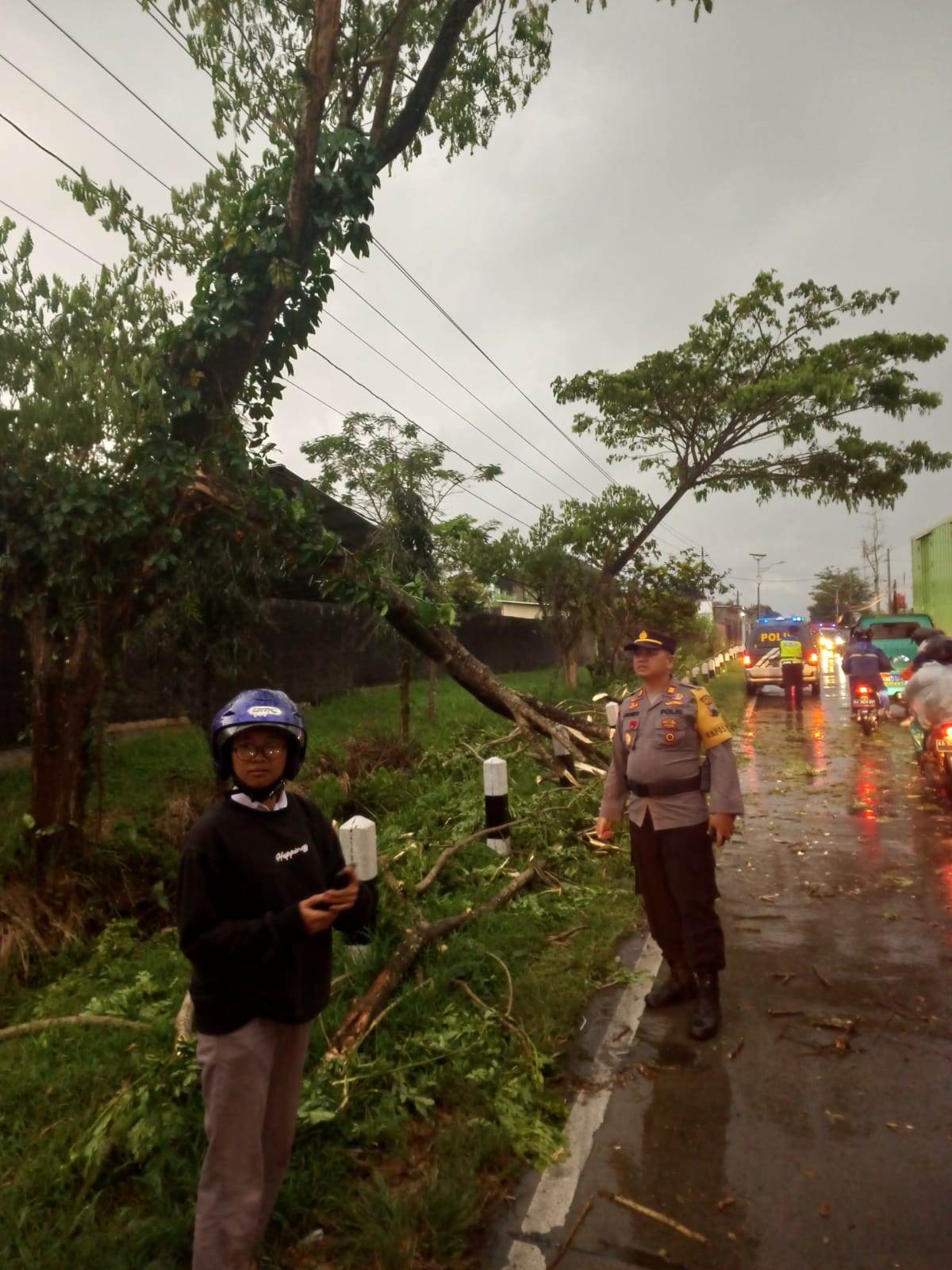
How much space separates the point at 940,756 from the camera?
29.6 ft

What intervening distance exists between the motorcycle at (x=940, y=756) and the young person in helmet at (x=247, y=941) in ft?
25.9

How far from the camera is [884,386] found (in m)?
19.1

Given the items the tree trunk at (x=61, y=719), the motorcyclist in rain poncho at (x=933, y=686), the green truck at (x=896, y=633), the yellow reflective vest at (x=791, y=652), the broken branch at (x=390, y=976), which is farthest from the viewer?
the yellow reflective vest at (x=791, y=652)

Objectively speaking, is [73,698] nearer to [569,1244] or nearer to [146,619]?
[146,619]

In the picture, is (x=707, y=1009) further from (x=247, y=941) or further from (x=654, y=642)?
(x=247, y=941)

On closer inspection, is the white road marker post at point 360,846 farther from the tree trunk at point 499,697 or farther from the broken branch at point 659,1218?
the tree trunk at point 499,697

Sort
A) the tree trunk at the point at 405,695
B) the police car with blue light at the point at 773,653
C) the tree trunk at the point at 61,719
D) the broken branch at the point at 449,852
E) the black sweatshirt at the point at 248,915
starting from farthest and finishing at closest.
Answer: the police car with blue light at the point at 773,653
the tree trunk at the point at 405,695
the tree trunk at the point at 61,719
the broken branch at the point at 449,852
the black sweatshirt at the point at 248,915

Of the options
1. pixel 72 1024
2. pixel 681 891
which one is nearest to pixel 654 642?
pixel 681 891

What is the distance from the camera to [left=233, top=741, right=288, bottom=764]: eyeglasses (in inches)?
100

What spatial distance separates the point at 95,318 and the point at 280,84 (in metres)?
3.93

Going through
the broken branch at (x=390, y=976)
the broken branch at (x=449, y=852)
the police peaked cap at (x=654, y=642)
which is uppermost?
the police peaked cap at (x=654, y=642)

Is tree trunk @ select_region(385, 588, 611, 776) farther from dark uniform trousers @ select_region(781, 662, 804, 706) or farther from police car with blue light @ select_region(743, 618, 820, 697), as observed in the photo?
police car with blue light @ select_region(743, 618, 820, 697)

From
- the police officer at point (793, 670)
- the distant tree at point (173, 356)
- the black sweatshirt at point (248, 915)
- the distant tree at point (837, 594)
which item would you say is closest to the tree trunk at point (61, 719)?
the distant tree at point (173, 356)

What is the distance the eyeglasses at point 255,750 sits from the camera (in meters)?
2.54
